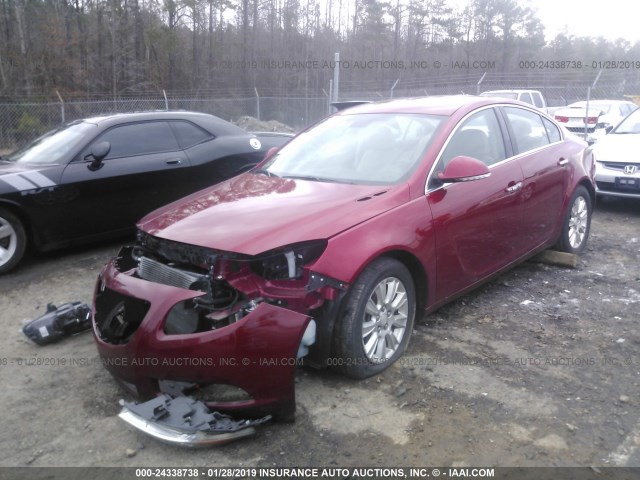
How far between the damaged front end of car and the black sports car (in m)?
2.63

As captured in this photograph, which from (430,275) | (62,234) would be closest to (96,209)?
(62,234)

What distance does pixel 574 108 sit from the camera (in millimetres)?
16406

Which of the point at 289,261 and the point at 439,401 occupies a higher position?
the point at 289,261

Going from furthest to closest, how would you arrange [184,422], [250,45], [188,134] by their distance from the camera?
1. [250,45]
2. [188,134]
3. [184,422]

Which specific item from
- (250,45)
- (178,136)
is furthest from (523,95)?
(250,45)

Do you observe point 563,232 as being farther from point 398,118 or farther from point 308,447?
point 308,447

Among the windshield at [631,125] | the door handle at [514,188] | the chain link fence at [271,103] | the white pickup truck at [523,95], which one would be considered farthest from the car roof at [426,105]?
the chain link fence at [271,103]

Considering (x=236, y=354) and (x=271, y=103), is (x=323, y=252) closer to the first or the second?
(x=236, y=354)

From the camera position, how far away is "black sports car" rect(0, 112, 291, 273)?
17.3ft

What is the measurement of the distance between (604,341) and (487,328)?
0.75 m

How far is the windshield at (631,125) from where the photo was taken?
826 centimetres

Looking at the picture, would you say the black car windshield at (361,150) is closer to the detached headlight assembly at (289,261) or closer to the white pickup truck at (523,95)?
the detached headlight assembly at (289,261)

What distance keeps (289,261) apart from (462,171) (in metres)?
1.39

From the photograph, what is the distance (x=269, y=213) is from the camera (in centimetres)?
321
